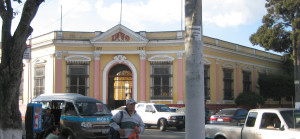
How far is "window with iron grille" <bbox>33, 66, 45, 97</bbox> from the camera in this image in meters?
29.6

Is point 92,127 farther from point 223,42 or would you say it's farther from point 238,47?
point 238,47

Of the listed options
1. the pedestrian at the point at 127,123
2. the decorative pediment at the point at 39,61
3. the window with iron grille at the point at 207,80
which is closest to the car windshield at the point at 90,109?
the pedestrian at the point at 127,123

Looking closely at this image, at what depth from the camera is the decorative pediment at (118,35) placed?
28.0 metres

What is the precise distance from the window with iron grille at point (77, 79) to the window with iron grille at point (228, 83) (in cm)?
1278

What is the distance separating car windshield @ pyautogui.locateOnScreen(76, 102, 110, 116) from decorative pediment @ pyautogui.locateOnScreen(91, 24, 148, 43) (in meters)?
14.0

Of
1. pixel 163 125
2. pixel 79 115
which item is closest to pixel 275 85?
pixel 163 125

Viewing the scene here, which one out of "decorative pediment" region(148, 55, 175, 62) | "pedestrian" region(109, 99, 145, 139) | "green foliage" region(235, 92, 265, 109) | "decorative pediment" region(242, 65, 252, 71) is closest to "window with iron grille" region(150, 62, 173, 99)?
"decorative pediment" region(148, 55, 175, 62)

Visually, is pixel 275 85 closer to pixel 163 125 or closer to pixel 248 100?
pixel 248 100

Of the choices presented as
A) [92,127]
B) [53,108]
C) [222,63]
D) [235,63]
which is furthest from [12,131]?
[235,63]

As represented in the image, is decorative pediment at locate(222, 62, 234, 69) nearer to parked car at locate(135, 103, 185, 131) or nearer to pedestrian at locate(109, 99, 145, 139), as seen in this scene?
parked car at locate(135, 103, 185, 131)

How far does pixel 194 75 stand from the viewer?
17.6ft

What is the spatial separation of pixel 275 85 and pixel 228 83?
266 inches

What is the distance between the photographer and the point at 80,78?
28.6 metres

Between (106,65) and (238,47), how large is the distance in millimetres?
14117
